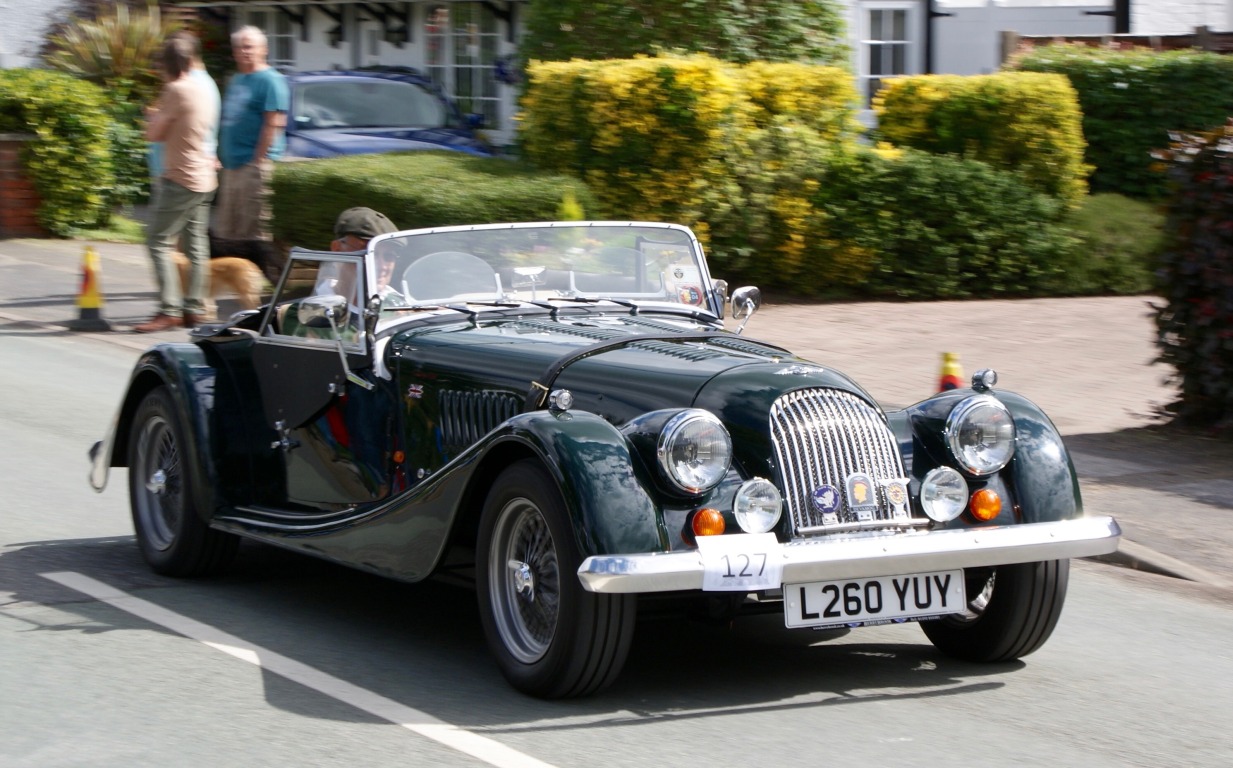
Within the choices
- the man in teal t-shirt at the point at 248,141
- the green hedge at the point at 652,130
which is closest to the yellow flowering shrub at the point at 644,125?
the green hedge at the point at 652,130

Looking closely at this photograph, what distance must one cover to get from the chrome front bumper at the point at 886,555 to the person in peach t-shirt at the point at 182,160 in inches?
344

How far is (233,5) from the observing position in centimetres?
2636

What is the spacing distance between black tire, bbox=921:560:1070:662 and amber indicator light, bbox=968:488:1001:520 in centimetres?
20

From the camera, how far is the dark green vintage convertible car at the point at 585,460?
478cm

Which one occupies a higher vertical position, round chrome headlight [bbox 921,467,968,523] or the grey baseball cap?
the grey baseball cap

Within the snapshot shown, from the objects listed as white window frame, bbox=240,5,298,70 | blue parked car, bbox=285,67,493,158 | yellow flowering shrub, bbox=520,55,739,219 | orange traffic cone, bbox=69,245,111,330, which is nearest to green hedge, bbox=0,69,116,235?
blue parked car, bbox=285,67,493,158

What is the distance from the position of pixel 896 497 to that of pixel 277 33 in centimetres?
2332

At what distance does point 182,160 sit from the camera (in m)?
12.5

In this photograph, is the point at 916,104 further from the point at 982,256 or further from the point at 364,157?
the point at 364,157

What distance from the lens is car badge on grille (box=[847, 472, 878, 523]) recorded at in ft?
16.6

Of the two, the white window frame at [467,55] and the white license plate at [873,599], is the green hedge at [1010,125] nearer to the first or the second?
the white window frame at [467,55]

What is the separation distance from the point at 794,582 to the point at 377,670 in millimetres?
1473

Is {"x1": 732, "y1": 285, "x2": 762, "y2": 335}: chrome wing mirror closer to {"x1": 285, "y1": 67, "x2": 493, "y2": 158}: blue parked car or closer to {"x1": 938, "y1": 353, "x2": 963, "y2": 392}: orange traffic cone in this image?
{"x1": 938, "y1": 353, "x2": 963, "y2": 392}: orange traffic cone

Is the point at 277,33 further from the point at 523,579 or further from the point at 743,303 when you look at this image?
the point at 523,579
